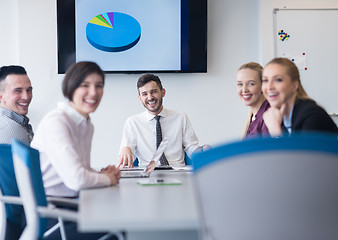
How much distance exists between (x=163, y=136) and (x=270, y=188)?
295 cm

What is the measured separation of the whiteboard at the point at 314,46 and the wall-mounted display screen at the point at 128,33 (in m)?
0.92

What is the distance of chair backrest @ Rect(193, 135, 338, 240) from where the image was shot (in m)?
1.20

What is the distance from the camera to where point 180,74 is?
17.3 ft

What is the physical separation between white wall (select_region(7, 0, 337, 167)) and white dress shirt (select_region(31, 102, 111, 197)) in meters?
2.74

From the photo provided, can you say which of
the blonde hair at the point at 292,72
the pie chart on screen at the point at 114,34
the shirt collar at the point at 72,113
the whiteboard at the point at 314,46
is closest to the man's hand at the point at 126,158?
the shirt collar at the point at 72,113

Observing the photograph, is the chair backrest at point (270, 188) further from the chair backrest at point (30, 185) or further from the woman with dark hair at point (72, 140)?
the woman with dark hair at point (72, 140)

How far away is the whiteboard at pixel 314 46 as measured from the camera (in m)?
5.22

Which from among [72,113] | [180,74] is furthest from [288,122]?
[180,74]

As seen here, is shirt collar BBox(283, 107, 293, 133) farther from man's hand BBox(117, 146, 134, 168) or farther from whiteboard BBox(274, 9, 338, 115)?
whiteboard BBox(274, 9, 338, 115)

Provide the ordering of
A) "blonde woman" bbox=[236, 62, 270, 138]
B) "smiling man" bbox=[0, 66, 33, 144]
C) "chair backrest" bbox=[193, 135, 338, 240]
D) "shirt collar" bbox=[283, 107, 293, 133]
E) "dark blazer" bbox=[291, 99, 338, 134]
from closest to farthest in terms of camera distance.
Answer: "chair backrest" bbox=[193, 135, 338, 240]
"dark blazer" bbox=[291, 99, 338, 134]
"shirt collar" bbox=[283, 107, 293, 133]
"smiling man" bbox=[0, 66, 33, 144]
"blonde woman" bbox=[236, 62, 270, 138]

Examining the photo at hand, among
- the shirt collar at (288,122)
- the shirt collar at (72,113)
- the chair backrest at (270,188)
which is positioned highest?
the shirt collar at (72,113)

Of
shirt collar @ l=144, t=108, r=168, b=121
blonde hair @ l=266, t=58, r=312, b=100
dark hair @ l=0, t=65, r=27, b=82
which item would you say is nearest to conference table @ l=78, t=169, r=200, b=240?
blonde hair @ l=266, t=58, r=312, b=100

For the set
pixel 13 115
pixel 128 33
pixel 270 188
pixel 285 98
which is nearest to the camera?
pixel 270 188

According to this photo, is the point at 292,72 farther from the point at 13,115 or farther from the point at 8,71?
the point at 8,71
